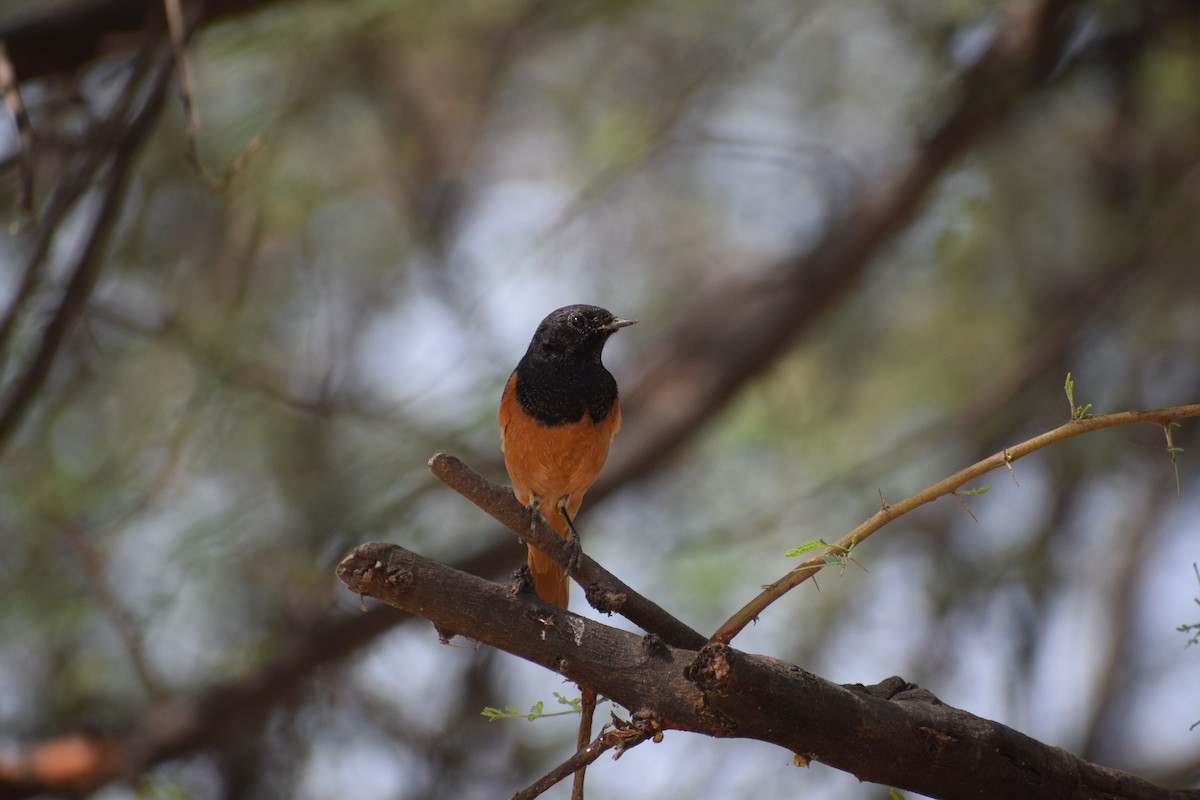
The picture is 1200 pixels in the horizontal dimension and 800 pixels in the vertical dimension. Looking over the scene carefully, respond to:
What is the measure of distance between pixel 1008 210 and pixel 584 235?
8.13ft

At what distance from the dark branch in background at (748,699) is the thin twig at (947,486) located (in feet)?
0.35

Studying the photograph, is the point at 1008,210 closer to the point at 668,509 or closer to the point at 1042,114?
the point at 1042,114

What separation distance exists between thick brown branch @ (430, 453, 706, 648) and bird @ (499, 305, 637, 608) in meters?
1.09

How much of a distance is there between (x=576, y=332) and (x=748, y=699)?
73.6 inches

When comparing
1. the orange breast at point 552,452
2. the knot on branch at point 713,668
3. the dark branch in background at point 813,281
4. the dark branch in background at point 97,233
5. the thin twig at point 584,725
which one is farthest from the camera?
the dark branch in background at point 813,281

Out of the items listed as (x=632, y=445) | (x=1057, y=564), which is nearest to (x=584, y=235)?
(x=632, y=445)

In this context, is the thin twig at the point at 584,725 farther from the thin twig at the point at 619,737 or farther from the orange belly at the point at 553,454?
the orange belly at the point at 553,454

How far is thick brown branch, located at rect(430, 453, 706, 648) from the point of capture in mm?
2438

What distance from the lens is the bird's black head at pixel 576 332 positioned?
394cm

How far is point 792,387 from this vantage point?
776 centimetres

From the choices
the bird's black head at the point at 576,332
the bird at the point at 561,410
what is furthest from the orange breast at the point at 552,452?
the bird's black head at the point at 576,332

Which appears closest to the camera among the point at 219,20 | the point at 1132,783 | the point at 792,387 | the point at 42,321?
the point at 1132,783

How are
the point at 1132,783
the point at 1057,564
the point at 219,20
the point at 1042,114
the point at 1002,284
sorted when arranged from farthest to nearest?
the point at 1002,284 < the point at 1057,564 < the point at 1042,114 < the point at 219,20 < the point at 1132,783

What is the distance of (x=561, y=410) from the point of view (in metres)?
3.85
